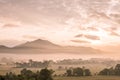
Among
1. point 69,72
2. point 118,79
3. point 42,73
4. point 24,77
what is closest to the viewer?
point 24,77

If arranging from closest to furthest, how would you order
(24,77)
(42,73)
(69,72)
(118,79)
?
(24,77) → (42,73) → (118,79) → (69,72)

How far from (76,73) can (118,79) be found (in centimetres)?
3033

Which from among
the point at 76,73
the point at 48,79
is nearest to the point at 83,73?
the point at 76,73

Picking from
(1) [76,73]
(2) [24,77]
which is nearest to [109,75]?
(1) [76,73]

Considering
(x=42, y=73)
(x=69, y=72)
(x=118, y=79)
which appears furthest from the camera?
(x=69, y=72)

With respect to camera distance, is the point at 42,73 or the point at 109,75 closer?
the point at 42,73

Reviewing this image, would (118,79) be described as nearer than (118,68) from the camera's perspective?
Yes

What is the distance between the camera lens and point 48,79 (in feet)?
378

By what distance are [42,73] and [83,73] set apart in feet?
199

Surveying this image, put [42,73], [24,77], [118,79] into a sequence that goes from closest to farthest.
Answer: [24,77]
[42,73]
[118,79]

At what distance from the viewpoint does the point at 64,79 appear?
486 feet

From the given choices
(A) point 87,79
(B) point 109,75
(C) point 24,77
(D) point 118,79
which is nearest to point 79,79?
(A) point 87,79

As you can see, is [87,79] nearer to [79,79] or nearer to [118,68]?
[79,79]

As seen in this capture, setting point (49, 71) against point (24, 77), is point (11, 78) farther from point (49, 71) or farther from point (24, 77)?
point (49, 71)
